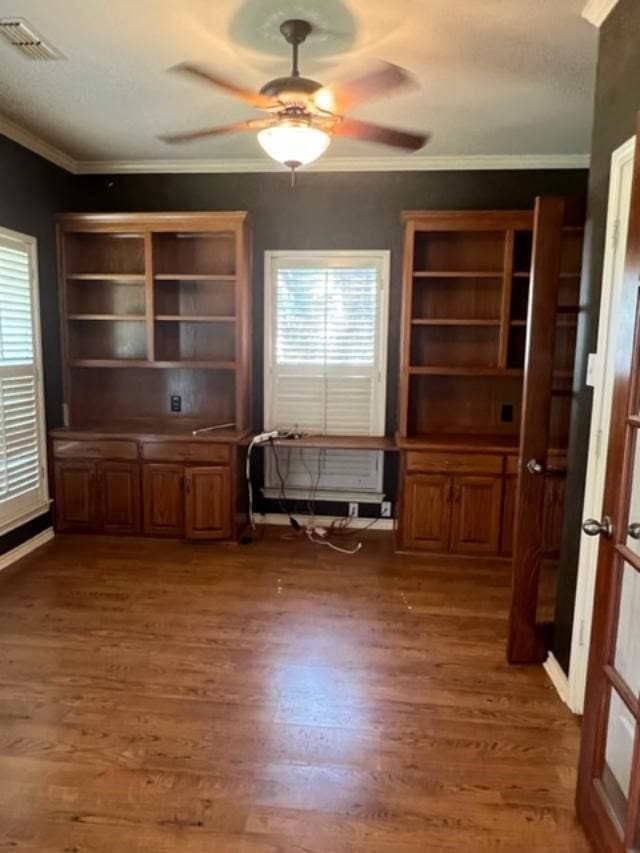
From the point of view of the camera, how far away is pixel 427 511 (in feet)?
13.2

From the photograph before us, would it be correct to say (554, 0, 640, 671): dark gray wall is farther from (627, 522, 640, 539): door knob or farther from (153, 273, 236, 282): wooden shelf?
(153, 273, 236, 282): wooden shelf

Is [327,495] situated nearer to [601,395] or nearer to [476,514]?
[476,514]

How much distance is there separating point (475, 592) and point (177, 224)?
10.7 feet

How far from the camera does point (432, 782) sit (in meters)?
1.97

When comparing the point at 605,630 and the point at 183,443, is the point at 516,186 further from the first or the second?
the point at 605,630

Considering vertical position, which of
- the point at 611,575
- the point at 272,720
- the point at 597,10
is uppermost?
the point at 597,10

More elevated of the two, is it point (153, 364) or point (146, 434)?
point (153, 364)

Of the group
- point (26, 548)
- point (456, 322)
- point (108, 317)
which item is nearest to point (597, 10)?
point (456, 322)

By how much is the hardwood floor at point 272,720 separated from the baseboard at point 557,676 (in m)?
0.05

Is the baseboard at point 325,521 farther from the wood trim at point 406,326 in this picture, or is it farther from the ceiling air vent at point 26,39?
the ceiling air vent at point 26,39

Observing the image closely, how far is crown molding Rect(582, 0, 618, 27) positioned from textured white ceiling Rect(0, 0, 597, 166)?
0.04 meters

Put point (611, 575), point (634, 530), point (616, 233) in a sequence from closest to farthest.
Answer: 1. point (634, 530)
2. point (611, 575)
3. point (616, 233)

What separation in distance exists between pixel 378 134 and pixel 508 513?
102 inches

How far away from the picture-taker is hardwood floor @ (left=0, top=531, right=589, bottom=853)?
5.86 ft
